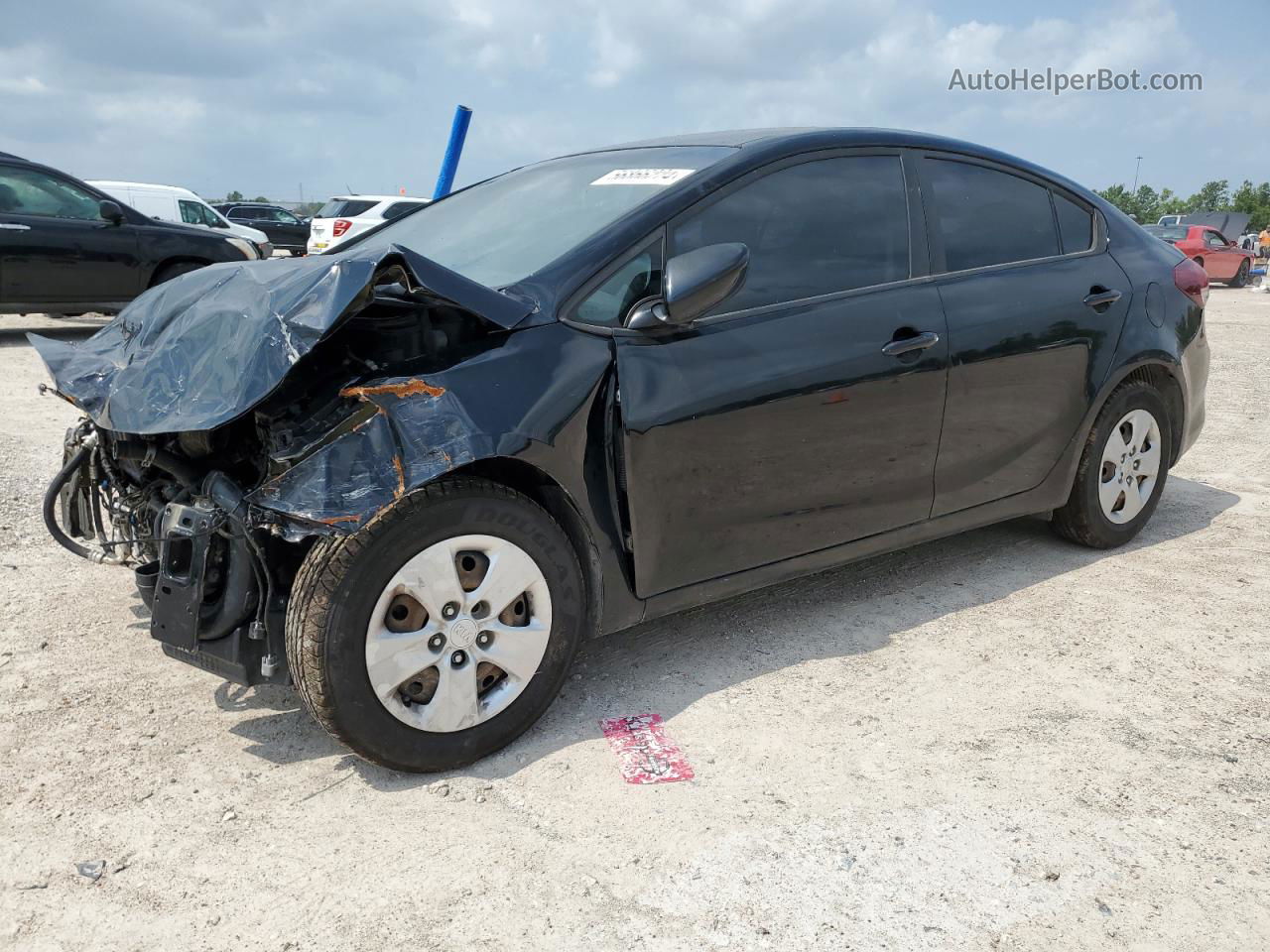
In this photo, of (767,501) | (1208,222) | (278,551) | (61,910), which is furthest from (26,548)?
(1208,222)

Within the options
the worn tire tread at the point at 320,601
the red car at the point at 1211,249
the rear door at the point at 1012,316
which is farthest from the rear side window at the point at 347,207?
the worn tire tread at the point at 320,601

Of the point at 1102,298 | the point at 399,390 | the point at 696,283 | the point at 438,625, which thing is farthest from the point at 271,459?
the point at 1102,298

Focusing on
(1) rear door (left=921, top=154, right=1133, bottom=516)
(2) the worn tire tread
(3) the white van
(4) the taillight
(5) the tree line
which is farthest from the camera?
(5) the tree line

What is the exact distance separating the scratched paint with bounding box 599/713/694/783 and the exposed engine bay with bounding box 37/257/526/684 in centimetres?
92

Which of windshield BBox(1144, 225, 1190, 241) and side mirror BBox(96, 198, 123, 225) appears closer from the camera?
side mirror BBox(96, 198, 123, 225)

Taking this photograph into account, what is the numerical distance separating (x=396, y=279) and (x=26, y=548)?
8.58 ft

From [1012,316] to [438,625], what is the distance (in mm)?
2420

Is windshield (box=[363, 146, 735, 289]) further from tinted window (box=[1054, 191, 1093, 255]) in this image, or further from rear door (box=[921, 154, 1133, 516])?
tinted window (box=[1054, 191, 1093, 255])

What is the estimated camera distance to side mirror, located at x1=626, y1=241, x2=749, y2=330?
9.42 ft

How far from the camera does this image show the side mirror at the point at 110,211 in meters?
9.98

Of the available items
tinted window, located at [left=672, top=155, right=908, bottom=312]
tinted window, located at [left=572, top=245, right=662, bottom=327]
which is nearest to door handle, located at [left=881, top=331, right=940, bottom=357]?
tinted window, located at [left=672, top=155, right=908, bottom=312]

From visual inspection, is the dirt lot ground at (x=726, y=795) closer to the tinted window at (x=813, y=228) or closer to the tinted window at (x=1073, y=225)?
the tinted window at (x=813, y=228)

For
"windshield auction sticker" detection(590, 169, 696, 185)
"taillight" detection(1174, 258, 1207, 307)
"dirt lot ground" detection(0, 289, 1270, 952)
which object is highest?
"windshield auction sticker" detection(590, 169, 696, 185)

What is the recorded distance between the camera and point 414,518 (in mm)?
2582
